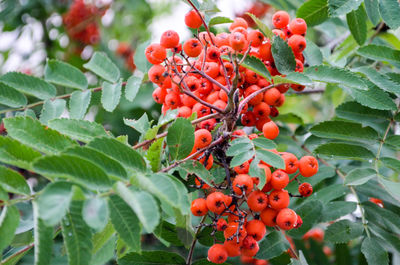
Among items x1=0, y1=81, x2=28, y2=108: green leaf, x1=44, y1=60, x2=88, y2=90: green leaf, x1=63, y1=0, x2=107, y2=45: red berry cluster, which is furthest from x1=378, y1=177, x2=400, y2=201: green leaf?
x1=63, y1=0, x2=107, y2=45: red berry cluster

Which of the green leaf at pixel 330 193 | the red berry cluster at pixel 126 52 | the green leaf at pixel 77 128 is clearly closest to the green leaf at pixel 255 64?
the green leaf at pixel 77 128

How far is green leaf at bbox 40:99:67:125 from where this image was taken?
1.67 metres

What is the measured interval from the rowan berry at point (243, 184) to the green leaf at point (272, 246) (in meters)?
0.36

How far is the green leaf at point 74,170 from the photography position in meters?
0.94

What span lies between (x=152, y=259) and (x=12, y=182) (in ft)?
2.00

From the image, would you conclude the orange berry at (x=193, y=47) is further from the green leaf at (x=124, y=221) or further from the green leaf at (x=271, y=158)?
the green leaf at (x=124, y=221)

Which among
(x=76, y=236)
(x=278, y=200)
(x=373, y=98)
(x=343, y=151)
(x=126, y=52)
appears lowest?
(x=126, y=52)

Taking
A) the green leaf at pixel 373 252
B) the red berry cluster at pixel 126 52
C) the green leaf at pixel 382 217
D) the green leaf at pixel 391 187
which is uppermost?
the green leaf at pixel 391 187

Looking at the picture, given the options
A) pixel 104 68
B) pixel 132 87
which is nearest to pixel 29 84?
pixel 104 68

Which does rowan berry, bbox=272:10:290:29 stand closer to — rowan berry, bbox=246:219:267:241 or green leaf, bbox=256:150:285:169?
green leaf, bbox=256:150:285:169

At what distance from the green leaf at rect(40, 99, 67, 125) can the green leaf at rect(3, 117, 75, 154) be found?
569 millimetres

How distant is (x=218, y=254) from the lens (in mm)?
1354

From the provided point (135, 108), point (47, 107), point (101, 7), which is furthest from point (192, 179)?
point (101, 7)

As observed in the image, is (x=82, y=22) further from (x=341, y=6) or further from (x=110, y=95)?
(x=341, y=6)
